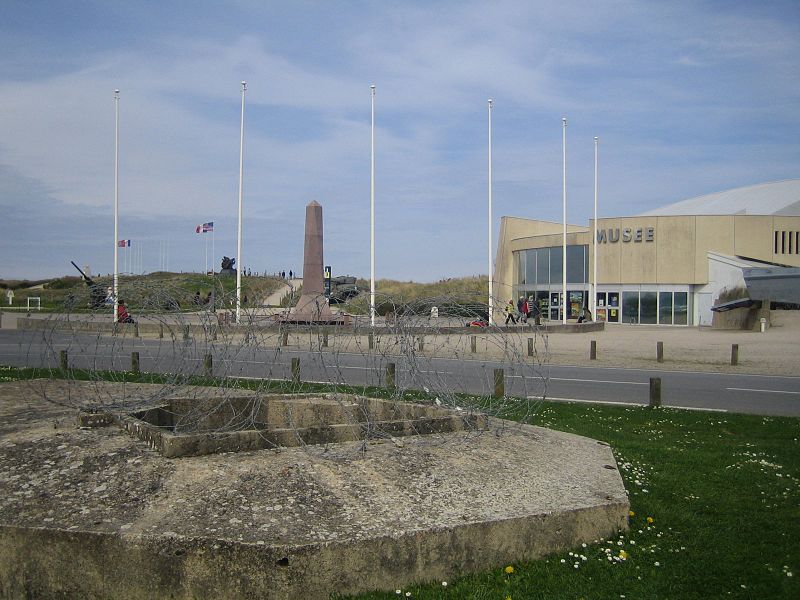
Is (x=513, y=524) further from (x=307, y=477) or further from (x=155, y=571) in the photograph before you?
(x=155, y=571)

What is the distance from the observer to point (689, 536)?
6.59 m

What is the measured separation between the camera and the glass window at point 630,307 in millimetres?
52344

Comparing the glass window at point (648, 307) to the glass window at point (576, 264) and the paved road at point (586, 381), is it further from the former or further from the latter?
the paved road at point (586, 381)

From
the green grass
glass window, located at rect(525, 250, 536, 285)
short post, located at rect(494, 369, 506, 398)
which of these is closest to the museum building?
glass window, located at rect(525, 250, 536, 285)

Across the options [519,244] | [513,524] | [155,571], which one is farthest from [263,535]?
[519,244]

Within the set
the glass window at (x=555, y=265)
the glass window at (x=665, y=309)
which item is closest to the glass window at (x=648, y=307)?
the glass window at (x=665, y=309)

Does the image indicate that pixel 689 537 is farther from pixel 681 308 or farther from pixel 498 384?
pixel 681 308

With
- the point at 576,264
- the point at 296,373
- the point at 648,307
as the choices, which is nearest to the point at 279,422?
the point at 296,373

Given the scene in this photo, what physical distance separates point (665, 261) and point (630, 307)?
13.3 ft

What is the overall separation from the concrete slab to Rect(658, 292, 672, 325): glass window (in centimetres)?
4620

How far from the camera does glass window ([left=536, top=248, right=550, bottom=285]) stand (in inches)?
2301

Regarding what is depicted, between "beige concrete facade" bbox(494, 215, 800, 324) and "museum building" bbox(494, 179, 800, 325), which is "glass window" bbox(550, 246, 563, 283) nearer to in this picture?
"museum building" bbox(494, 179, 800, 325)

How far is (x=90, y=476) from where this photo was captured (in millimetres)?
6398

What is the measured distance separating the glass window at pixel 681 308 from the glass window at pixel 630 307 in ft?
8.66
